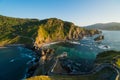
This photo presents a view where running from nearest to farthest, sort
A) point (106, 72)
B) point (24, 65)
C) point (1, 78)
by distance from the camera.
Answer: point (106, 72) < point (1, 78) < point (24, 65)

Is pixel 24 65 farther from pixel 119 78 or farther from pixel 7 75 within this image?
pixel 119 78

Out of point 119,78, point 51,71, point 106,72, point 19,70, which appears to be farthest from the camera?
point 19,70

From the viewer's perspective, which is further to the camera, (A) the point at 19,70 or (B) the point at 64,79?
(A) the point at 19,70

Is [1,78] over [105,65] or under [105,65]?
under

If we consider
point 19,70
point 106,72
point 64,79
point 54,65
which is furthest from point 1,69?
point 106,72

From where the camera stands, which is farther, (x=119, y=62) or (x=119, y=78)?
(x=119, y=62)

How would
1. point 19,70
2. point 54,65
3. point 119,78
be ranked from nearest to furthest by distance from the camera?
point 119,78 < point 54,65 < point 19,70

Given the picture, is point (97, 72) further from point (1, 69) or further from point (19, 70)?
point (1, 69)

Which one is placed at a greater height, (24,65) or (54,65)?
(54,65)

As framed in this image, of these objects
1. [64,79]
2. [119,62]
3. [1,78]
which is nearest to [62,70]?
[64,79]
